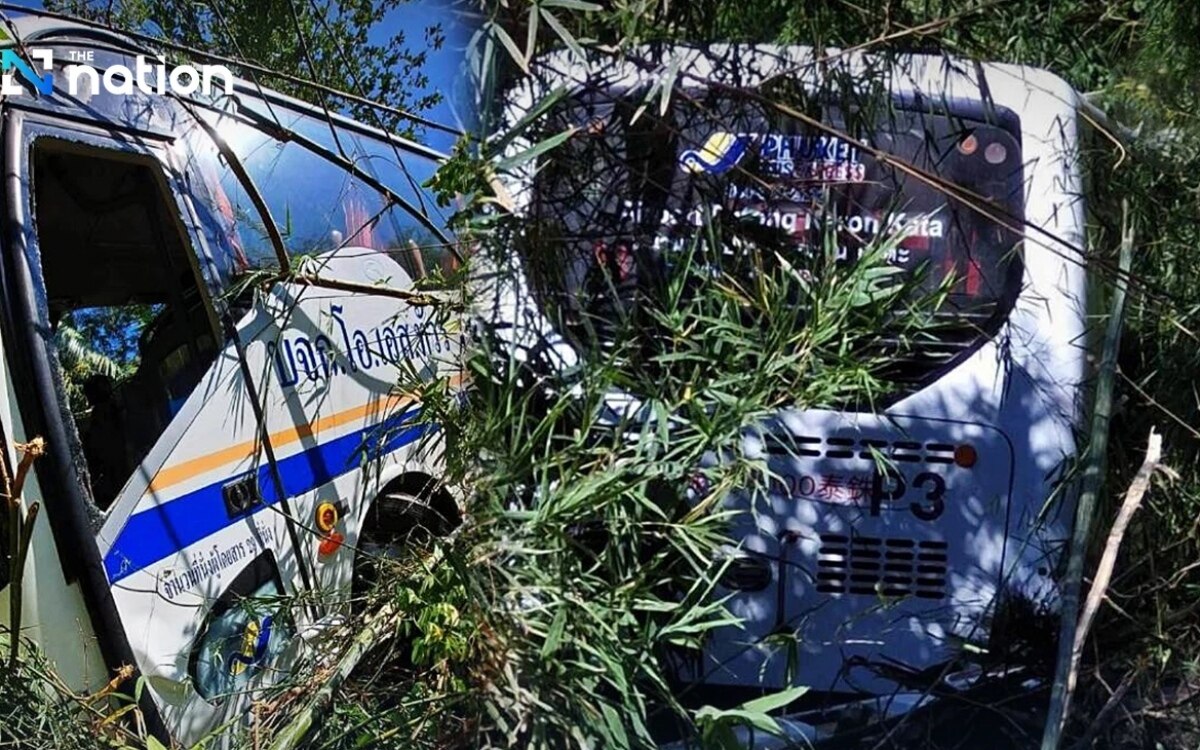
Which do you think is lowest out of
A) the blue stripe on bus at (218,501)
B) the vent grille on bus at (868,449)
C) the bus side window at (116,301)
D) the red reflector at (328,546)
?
the red reflector at (328,546)

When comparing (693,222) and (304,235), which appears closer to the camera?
(693,222)

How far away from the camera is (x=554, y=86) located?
85.5 inches

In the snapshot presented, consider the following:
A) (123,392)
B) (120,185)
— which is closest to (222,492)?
(123,392)

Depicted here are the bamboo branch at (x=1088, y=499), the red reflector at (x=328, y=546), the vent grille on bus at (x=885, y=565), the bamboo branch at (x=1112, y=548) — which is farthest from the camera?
the red reflector at (x=328, y=546)

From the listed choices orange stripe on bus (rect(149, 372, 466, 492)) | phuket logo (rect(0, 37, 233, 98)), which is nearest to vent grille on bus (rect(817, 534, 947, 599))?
orange stripe on bus (rect(149, 372, 466, 492))

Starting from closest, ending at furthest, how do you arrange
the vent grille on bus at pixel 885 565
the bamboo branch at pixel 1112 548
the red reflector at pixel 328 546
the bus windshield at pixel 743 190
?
the bamboo branch at pixel 1112 548
the bus windshield at pixel 743 190
the vent grille on bus at pixel 885 565
the red reflector at pixel 328 546

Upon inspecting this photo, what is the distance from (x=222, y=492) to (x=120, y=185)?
2.99ft

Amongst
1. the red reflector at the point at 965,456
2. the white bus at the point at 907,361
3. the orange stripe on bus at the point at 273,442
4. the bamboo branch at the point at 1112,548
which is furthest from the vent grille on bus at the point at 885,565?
the orange stripe on bus at the point at 273,442

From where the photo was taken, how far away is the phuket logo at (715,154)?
233cm

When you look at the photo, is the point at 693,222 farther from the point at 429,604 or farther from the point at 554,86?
the point at 429,604

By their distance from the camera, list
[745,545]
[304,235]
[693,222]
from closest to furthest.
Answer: [693,222] → [745,545] → [304,235]

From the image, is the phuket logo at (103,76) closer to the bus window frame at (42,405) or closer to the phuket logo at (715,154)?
the bus window frame at (42,405)

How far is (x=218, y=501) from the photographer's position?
2447 mm

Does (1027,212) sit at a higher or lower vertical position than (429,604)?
higher
